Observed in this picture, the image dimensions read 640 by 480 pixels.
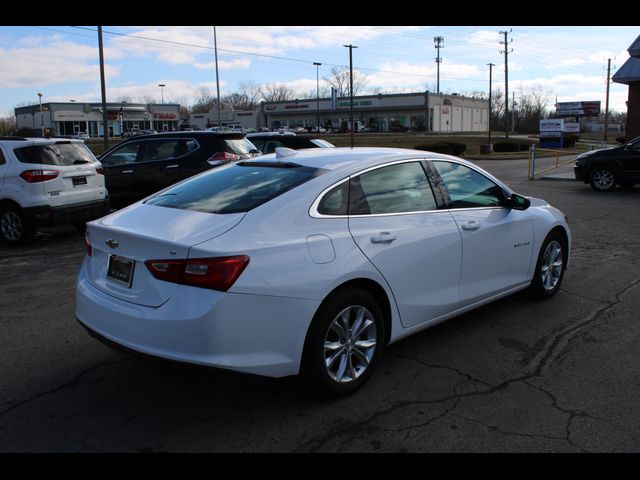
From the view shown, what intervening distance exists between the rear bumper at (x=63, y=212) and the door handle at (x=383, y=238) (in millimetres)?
6764

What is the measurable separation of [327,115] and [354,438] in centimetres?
10806

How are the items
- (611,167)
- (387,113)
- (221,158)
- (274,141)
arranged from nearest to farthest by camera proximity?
(221,158)
(274,141)
(611,167)
(387,113)

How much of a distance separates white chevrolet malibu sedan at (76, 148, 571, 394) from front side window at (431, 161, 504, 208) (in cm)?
2

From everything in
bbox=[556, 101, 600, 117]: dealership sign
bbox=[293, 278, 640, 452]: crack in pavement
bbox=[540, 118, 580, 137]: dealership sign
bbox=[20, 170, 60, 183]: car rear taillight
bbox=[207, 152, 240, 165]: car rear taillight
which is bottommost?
bbox=[293, 278, 640, 452]: crack in pavement

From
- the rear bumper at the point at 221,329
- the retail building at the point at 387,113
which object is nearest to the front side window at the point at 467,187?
the rear bumper at the point at 221,329

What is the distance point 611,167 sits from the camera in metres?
15.8

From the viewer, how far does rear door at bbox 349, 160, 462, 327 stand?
3926 mm

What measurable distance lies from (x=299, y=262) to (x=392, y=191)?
117 centimetres

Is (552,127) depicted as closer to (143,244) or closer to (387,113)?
(143,244)

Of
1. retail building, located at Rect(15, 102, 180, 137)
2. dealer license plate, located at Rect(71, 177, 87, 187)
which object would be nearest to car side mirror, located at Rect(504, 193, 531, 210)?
dealer license plate, located at Rect(71, 177, 87, 187)

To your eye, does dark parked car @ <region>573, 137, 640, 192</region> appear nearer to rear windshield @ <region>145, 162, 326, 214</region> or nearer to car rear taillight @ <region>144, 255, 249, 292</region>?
rear windshield @ <region>145, 162, 326, 214</region>

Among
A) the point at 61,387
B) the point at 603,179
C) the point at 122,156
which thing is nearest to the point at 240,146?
the point at 122,156

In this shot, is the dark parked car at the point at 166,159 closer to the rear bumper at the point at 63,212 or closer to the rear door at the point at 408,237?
the rear bumper at the point at 63,212
